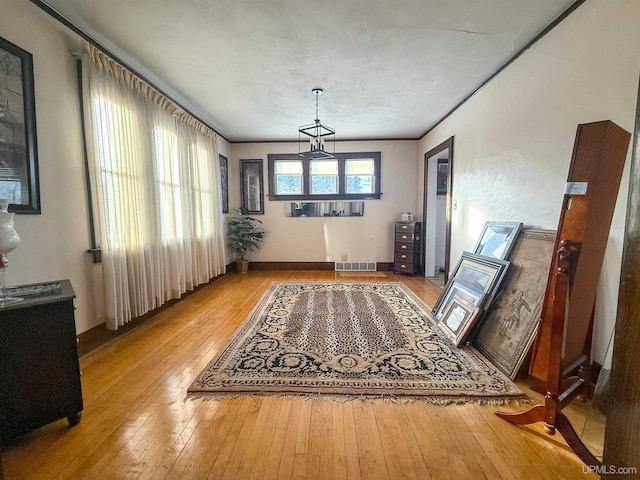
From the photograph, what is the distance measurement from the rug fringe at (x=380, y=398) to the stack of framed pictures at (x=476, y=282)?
656 millimetres

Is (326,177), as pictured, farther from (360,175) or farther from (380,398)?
(380,398)

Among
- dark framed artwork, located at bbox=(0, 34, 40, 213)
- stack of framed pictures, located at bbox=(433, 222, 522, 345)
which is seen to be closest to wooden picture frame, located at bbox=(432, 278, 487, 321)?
stack of framed pictures, located at bbox=(433, 222, 522, 345)

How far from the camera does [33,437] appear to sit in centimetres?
137

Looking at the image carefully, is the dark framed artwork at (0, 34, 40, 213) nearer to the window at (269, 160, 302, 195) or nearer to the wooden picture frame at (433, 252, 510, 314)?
the wooden picture frame at (433, 252, 510, 314)

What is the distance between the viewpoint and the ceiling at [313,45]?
6.24 ft

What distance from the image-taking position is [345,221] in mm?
5500

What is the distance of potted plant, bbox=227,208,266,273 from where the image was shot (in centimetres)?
524

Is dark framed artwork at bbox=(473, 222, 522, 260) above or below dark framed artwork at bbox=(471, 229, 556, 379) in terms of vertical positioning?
above

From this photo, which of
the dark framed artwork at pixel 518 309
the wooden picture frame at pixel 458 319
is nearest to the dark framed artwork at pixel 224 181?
the wooden picture frame at pixel 458 319

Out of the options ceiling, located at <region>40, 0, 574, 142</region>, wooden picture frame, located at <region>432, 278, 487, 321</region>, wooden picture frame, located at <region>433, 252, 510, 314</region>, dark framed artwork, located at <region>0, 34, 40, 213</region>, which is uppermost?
ceiling, located at <region>40, 0, 574, 142</region>

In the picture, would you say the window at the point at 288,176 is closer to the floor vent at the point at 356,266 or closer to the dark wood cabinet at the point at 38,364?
the floor vent at the point at 356,266

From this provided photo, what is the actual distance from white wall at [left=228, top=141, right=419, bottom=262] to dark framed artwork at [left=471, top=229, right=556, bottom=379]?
314 centimetres

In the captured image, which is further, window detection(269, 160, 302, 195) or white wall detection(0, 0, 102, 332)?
window detection(269, 160, 302, 195)

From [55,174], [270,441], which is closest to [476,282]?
[270,441]
